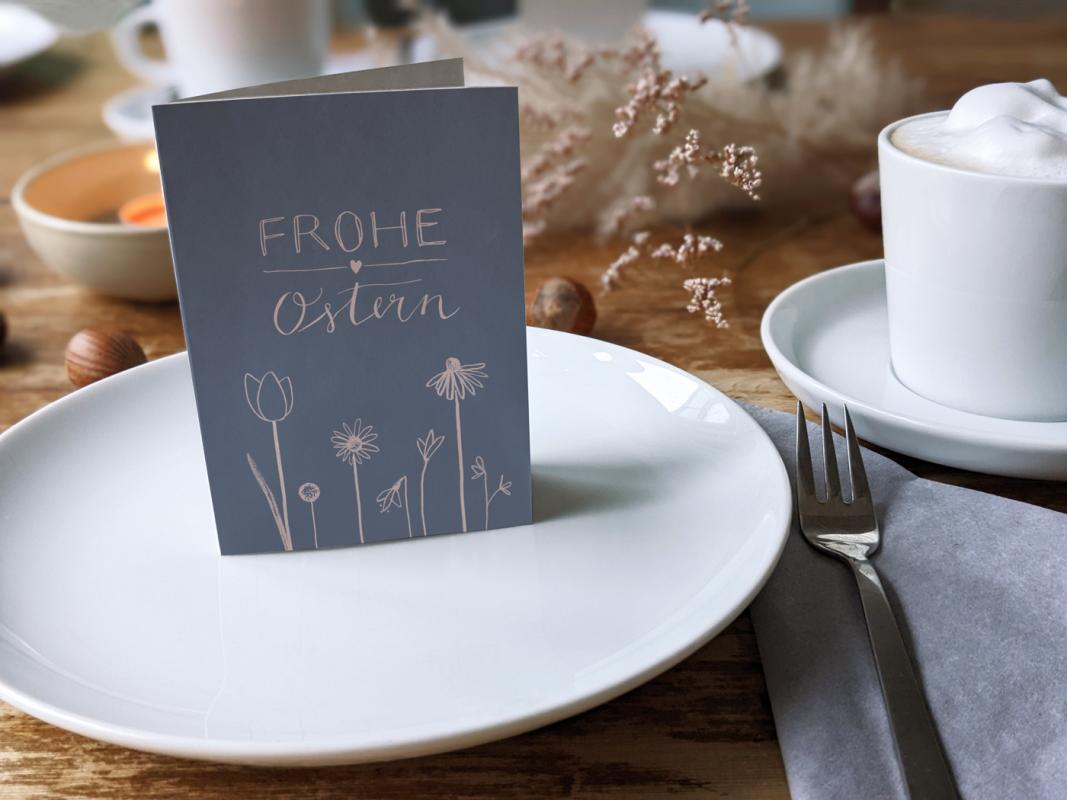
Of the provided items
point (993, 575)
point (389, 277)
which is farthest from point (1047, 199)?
point (389, 277)

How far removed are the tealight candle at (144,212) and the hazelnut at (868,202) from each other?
760 millimetres

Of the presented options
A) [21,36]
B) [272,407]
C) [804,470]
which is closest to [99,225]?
[272,407]

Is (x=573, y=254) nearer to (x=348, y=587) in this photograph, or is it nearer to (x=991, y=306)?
(x=991, y=306)

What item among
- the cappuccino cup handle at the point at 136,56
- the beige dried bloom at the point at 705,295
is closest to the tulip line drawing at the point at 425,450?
the beige dried bloom at the point at 705,295

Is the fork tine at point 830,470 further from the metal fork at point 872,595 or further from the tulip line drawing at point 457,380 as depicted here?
the tulip line drawing at point 457,380

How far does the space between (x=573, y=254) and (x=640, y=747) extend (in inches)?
28.8

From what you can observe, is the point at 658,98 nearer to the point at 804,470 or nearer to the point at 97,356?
the point at 804,470

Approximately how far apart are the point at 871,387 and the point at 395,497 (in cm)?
37

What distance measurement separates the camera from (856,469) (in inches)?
24.2

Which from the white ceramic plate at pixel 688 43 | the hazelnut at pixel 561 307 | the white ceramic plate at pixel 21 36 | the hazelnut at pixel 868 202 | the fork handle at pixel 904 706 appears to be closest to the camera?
the fork handle at pixel 904 706

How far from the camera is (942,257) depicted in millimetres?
664

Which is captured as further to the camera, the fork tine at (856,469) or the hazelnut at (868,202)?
the hazelnut at (868,202)

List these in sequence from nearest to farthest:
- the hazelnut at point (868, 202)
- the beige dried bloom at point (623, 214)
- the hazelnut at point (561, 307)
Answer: the hazelnut at point (561, 307) < the beige dried bloom at point (623, 214) < the hazelnut at point (868, 202)

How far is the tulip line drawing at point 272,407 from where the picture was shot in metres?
0.55
